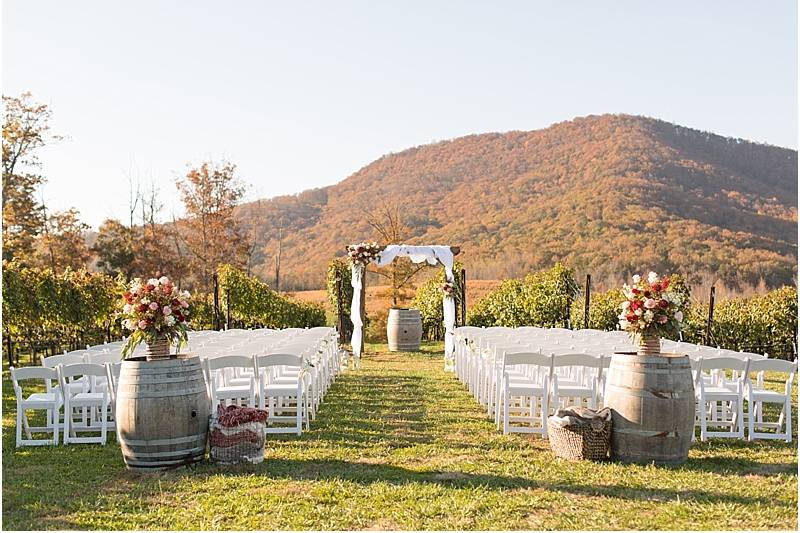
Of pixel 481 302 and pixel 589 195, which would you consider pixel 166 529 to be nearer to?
pixel 481 302

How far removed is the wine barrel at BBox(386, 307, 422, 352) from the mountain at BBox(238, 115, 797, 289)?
25187 millimetres

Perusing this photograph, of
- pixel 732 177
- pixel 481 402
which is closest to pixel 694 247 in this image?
pixel 732 177

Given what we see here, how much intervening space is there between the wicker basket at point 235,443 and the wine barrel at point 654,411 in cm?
281

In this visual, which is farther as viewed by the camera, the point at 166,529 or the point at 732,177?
the point at 732,177

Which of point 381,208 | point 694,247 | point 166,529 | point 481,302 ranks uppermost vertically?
point 381,208

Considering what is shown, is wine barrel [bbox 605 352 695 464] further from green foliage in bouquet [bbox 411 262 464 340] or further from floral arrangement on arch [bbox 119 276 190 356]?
green foliage in bouquet [bbox 411 262 464 340]

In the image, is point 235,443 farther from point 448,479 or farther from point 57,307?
point 57,307

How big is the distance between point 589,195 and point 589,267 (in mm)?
10989

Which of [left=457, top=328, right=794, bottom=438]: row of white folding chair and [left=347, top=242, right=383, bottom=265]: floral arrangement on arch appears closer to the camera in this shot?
[left=457, top=328, right=794, bottom=438]: row of white folding chair

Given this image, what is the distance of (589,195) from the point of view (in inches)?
1994

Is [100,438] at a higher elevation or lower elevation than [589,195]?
lower

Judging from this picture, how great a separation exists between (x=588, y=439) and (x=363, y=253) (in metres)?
10.3

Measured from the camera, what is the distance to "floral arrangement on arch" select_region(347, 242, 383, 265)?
Answer: 1573cm

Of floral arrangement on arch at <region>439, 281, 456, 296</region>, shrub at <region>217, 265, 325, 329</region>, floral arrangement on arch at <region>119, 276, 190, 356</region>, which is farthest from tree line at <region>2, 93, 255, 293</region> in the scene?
floral arrangement on arch at <region>119, 276, 190, 356</region>
